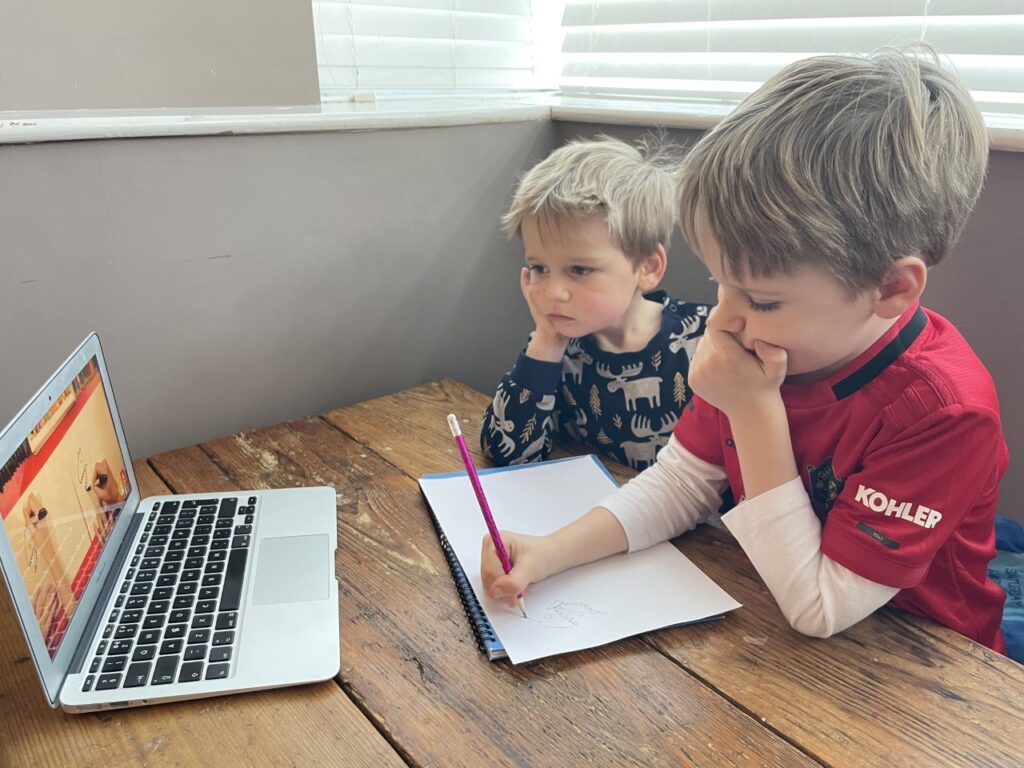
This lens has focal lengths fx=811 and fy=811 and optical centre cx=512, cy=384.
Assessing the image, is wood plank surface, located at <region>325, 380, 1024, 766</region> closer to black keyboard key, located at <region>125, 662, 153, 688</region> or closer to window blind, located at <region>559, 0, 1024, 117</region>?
black keyboard key, located at <region>125, 662, 153, 688</region>

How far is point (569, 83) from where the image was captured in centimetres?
165

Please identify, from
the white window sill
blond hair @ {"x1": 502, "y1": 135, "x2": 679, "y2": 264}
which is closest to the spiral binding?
blond hair @ {"x1": 502, "y1": 135, "x2": 679, "y2": 264}

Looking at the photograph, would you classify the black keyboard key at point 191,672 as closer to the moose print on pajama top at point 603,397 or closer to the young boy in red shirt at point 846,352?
the young boy in red shirt at point 846,352

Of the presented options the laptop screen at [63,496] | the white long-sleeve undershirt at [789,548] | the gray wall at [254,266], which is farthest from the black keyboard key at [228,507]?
the white long-sleeve undershirt at [789,548]

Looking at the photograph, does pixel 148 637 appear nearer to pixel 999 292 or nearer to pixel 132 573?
pixel 132 573

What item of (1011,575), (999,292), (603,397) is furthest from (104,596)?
(999,292)

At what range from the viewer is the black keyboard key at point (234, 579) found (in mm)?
769

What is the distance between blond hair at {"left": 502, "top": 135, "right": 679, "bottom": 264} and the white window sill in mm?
198

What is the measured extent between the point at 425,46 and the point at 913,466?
1.19 meters

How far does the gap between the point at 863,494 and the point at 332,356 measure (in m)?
0.90

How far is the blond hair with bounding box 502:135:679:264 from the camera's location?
42.6 inches

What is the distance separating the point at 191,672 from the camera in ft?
2.24

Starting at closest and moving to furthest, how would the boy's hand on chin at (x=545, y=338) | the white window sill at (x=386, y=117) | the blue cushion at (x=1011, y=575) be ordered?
the blue cushion at (x=1011, y=575) → the white window sill at (x=386, y=117) → the boy's hand on chin at (x=545, y=338)

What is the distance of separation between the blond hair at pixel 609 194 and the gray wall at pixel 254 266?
12.1 inches
